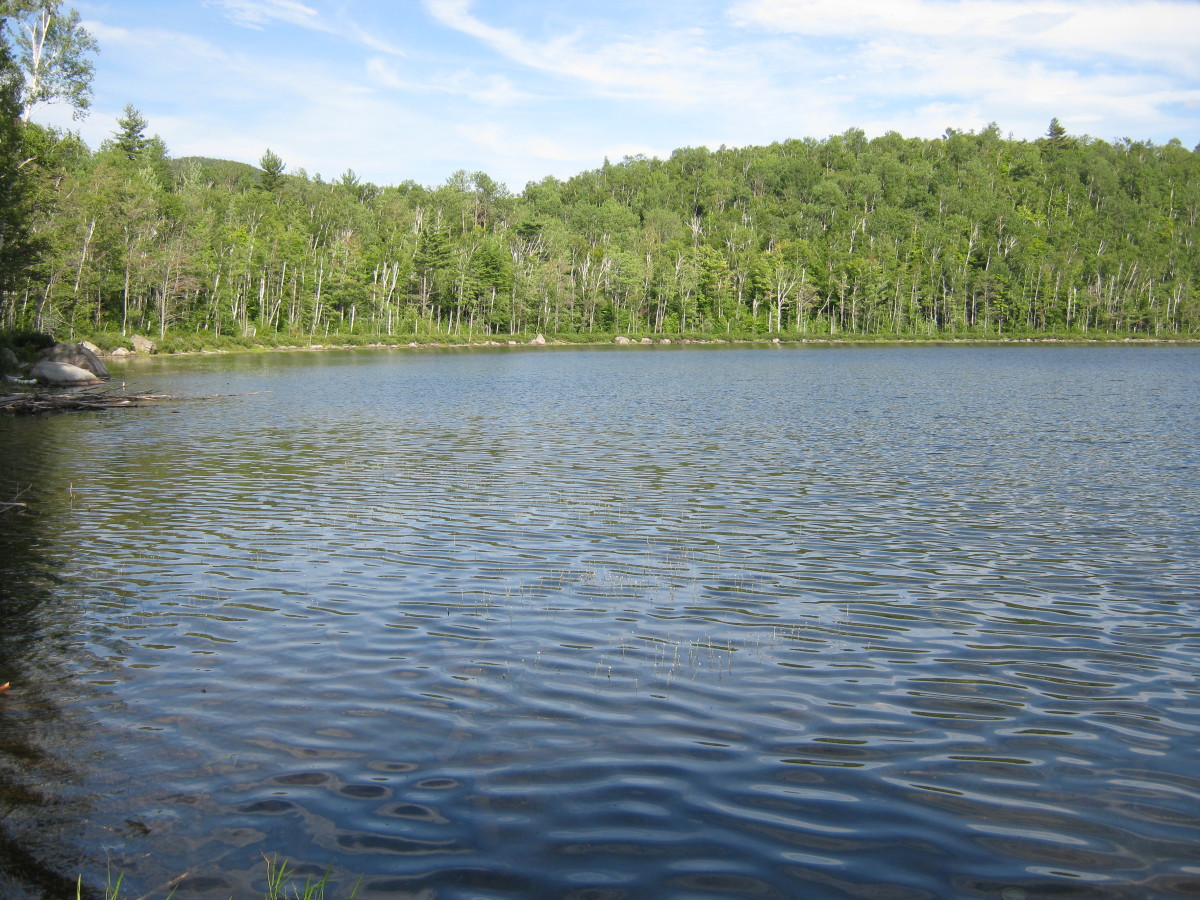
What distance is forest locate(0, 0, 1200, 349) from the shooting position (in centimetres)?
9294

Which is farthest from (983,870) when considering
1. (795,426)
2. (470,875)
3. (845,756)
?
(795,426)

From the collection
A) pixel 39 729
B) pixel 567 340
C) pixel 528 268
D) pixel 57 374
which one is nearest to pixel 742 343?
pixel 567 340

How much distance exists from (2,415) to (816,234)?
175 m

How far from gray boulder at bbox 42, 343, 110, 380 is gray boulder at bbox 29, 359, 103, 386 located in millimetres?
1608

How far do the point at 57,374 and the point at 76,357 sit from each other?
4.86 meters

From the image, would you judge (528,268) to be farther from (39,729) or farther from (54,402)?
(39,729)

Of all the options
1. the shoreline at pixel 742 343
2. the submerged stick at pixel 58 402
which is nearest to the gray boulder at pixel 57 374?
the submerged stick at pixel 58 402

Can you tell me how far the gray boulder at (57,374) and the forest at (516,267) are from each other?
1789 centimetres

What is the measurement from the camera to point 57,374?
47.1 meters

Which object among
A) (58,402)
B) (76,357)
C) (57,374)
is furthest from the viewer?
(76,357)

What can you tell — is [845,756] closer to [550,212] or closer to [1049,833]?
[1049,833]

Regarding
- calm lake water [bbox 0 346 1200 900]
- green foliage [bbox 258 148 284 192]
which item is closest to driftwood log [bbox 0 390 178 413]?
calm lake water [bbox 0 346 1200 900]

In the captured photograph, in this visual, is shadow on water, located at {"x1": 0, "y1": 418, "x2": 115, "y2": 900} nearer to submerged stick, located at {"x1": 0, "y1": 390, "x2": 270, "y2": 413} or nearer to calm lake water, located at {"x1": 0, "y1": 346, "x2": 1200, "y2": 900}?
calm lake water, located at {"x1": 0, "y1": 346, "x2": 1200, "y2": 900}

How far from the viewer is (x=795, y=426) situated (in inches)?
1341
